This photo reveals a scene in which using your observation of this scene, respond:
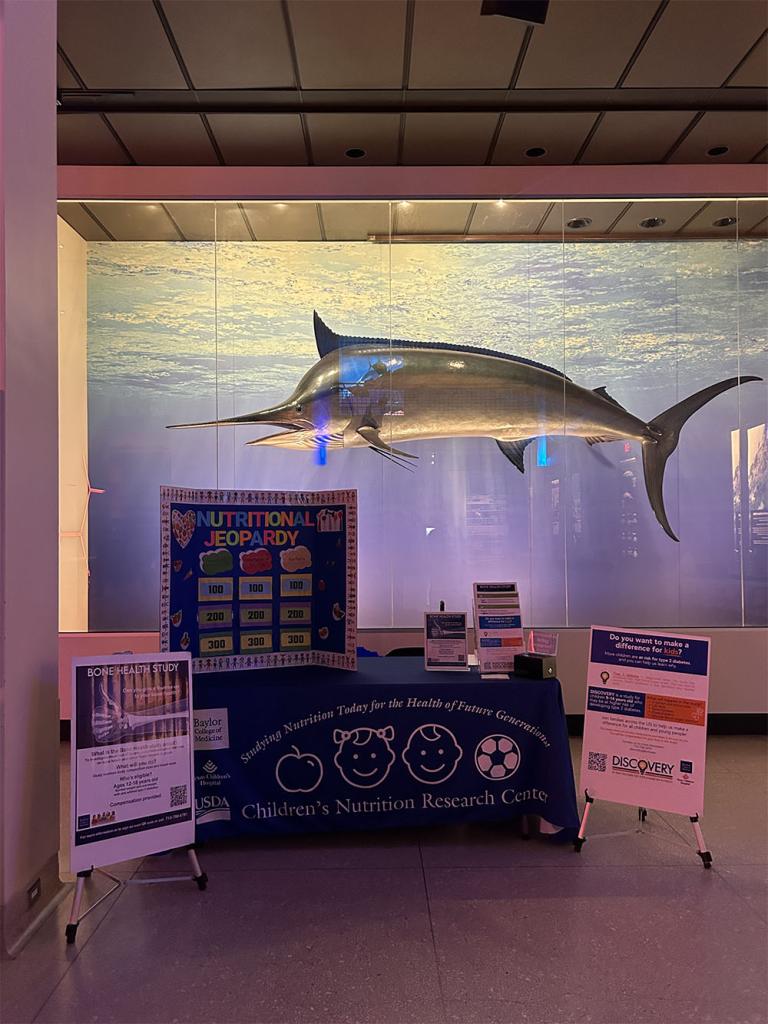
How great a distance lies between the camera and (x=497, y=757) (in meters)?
2.69

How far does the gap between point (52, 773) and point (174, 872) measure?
1.98 feet

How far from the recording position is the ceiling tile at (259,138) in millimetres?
3928

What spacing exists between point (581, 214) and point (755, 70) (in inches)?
46.1

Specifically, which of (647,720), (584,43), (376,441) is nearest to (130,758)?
(647,720)

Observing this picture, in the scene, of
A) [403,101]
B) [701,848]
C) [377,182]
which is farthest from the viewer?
[377,182]

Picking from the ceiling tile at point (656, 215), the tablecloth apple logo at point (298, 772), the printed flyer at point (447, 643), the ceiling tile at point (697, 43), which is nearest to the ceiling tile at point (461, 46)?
the ceiling tile at point (697, 43)

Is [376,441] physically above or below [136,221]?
below

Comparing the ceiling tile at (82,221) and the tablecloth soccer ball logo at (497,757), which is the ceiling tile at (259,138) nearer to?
the ceiling tile at (82,221)

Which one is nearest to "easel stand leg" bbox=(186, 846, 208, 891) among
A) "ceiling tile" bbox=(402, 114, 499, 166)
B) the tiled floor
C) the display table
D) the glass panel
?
the tiled floor

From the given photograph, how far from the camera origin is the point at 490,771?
2.69 metres

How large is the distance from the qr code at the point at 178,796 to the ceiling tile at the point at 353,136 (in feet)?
11.6

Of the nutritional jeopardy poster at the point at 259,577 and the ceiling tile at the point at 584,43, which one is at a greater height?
the ceiling tile at the point at 584,43

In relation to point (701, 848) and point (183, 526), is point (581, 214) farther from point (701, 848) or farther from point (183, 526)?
point (701, 848)

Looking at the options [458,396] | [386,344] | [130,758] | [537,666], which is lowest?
[130,758]
